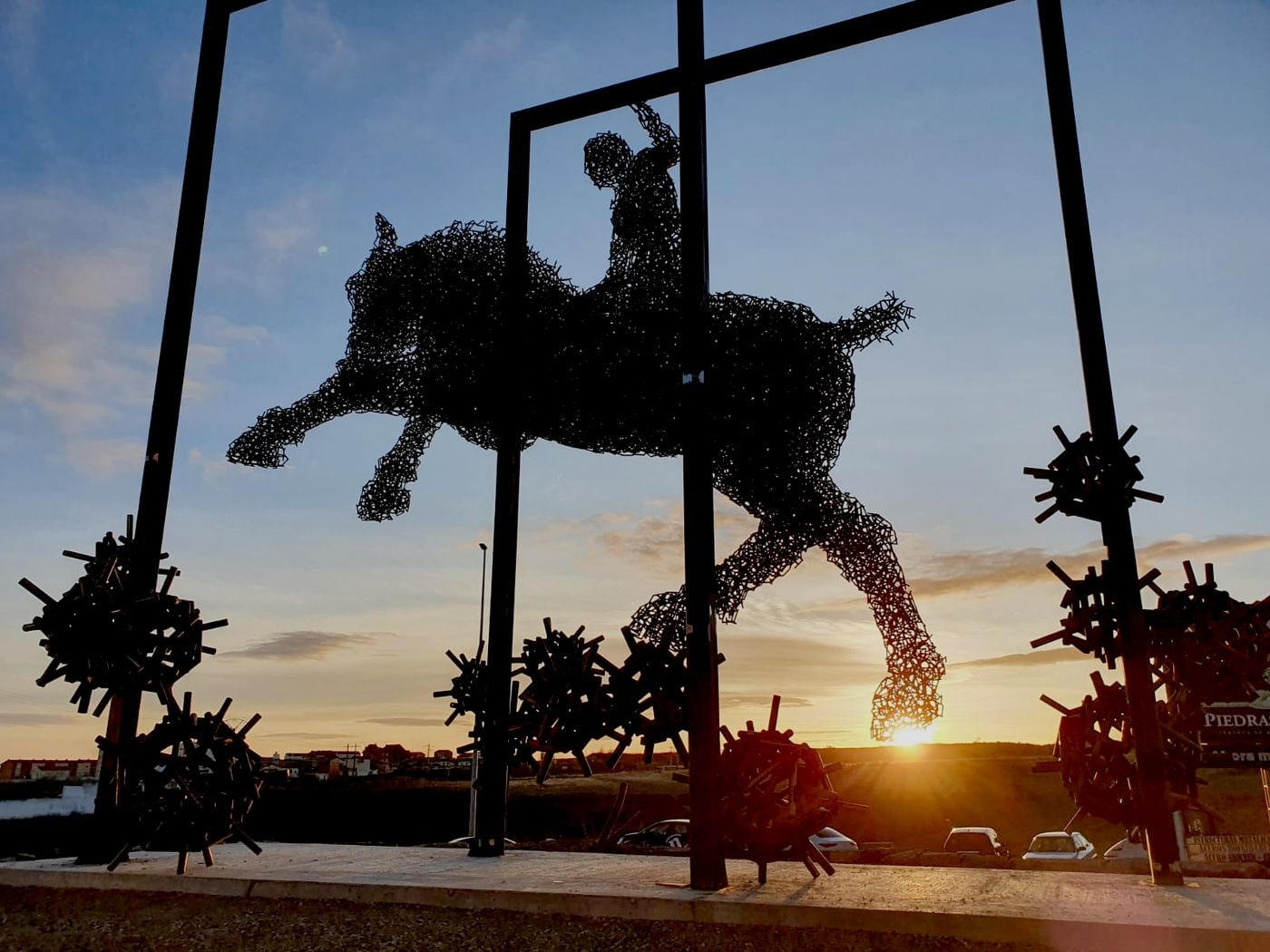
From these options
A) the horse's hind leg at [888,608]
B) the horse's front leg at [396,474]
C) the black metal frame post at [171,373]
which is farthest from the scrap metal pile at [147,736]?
the horse's hind leg at [888,608]

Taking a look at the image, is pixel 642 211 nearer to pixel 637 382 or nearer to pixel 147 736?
pixel 637 382

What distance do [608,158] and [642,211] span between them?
67 centimetres

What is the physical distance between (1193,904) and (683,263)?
4079 mm

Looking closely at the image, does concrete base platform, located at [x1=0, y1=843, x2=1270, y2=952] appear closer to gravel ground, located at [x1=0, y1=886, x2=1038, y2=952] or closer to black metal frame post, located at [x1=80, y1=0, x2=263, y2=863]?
gravel ground, located at [x1=0, y1=886, x2=1038, y2=952]

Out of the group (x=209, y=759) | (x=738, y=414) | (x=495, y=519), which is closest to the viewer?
(x=209, y=759)

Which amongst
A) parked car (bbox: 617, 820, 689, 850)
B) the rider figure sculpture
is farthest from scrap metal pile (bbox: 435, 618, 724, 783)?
parked car (bbox: 617, 820, 689, 850)

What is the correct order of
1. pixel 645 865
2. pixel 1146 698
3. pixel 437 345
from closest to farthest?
1. pixel 1146 698
2. pixel 645 865
3. pixel 437 345

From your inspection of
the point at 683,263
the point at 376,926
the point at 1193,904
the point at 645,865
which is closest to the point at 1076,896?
the point at 1193,904

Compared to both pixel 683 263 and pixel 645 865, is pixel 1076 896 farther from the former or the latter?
pixel 683 263

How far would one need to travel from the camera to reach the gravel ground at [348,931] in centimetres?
395

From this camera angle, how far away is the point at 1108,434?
526 cm

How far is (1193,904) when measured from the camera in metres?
4.06

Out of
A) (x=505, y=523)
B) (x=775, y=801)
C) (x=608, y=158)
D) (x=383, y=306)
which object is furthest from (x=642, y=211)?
(x=775, y=801)

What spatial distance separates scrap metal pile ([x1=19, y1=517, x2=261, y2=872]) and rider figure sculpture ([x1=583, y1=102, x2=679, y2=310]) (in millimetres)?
4484
